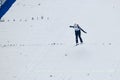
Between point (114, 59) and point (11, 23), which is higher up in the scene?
point (114, 59)

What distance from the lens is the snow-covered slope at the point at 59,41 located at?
12.3 metres

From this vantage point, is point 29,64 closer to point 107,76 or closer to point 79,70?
point 79,70

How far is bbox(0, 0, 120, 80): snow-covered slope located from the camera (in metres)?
12.3

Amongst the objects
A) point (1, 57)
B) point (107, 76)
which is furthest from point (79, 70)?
point (1, 57)

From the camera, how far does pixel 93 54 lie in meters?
13.3

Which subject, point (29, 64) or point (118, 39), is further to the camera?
point (118, 39)

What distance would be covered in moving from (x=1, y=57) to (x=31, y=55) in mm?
1076

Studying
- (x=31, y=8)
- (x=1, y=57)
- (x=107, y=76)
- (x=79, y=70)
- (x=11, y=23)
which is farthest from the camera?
(x=31, y=8)

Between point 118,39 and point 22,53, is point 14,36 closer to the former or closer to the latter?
point 22,53

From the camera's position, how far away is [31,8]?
64.4 ft

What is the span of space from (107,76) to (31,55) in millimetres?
3405

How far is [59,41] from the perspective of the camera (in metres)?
14.9

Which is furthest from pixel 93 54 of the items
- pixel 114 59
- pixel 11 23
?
pixel 11 23

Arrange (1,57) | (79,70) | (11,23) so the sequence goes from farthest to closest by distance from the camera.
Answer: (11,23), (1,57), (79,70)
